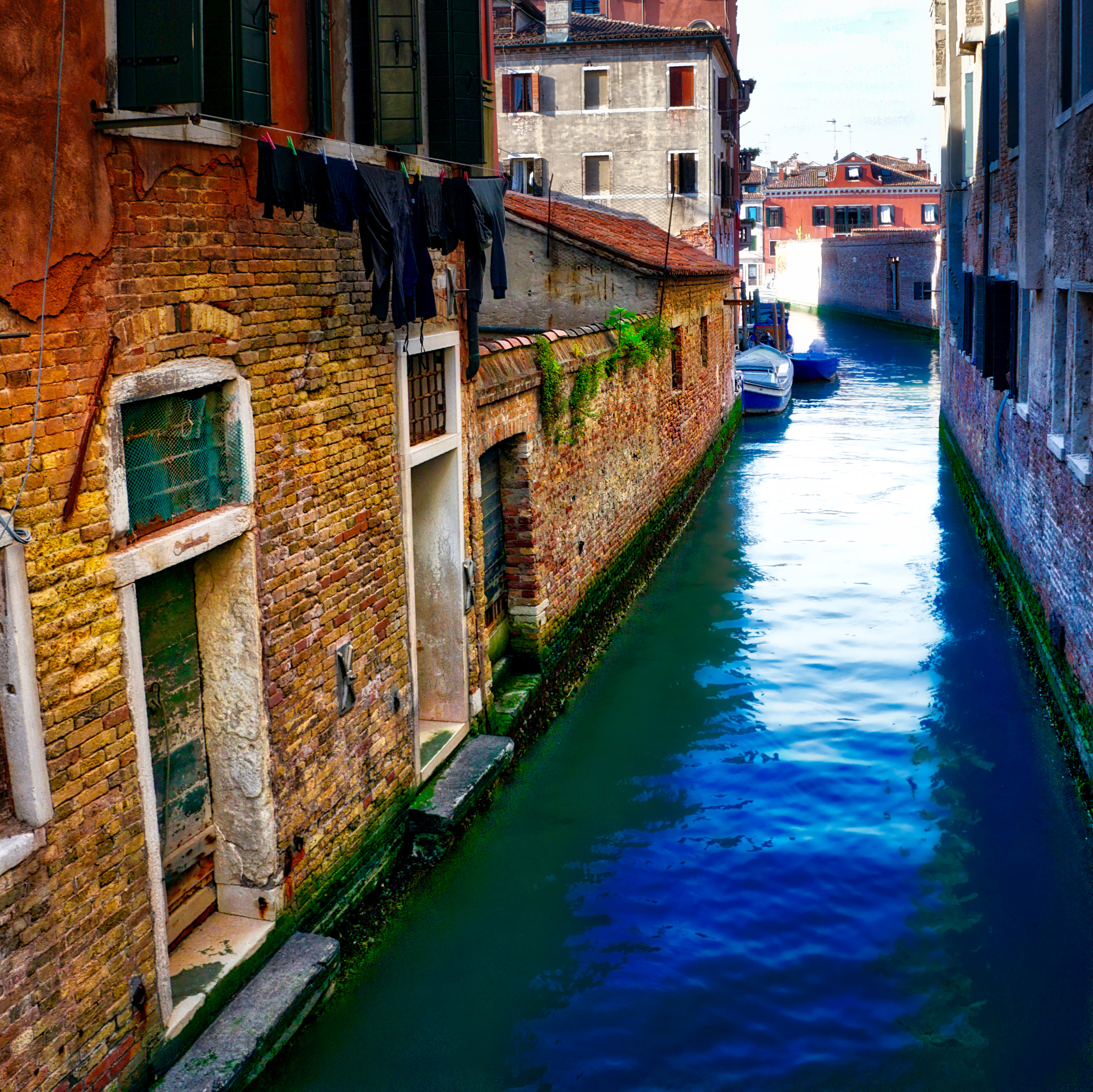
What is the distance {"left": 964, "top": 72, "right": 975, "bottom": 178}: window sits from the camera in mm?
14492

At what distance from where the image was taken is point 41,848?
141 inches

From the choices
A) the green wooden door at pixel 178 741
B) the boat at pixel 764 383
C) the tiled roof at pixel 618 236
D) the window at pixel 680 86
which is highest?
the window at pixel 680 86

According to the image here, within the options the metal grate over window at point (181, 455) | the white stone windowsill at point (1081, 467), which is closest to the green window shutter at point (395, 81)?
the metal grate over window at point (181, 455)

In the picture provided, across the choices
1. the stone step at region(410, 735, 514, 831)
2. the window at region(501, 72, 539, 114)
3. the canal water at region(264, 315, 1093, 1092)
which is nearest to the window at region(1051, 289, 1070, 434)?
the canal water at region(264, 315, 1093, 1092)

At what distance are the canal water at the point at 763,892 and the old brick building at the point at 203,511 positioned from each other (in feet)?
2.27

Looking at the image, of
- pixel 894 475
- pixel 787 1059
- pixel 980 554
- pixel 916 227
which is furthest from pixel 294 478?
pixel 916 227

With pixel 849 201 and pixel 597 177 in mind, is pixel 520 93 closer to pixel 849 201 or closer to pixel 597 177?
pixel 597 177

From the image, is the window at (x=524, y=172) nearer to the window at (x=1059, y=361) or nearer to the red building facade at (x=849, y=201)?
the window at (x=1059, y=361)

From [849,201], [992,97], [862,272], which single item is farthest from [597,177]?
[849,201]

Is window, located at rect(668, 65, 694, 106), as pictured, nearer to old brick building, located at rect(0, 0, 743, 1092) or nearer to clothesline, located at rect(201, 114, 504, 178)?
clothesline, located at rect(201, 114, 504, 178)

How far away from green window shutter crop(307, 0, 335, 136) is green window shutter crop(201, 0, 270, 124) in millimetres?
741

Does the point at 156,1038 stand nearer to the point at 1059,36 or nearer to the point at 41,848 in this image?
the point at 41,848

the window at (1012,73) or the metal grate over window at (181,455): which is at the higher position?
the window at (1012,73)

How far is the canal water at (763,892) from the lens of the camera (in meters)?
4.84
